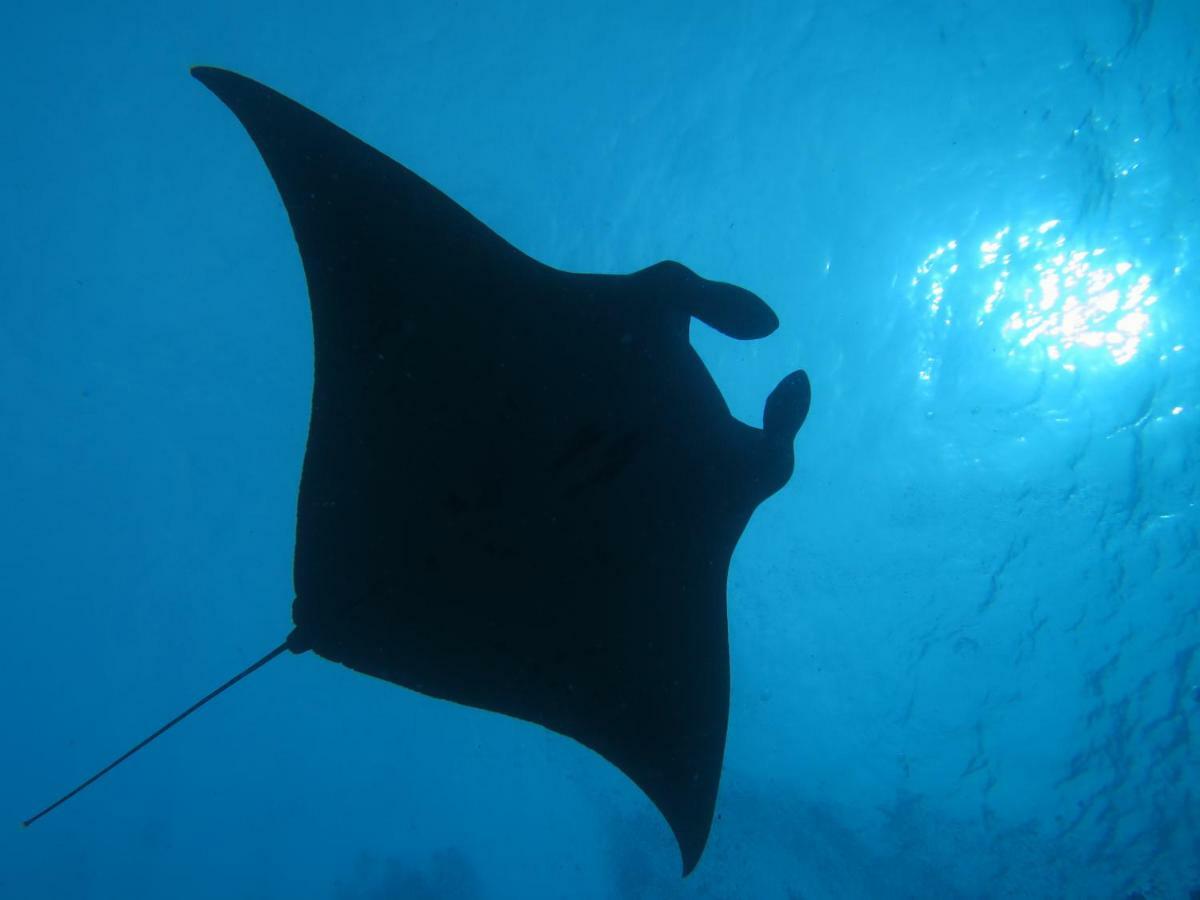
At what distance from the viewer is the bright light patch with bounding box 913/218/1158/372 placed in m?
9.70

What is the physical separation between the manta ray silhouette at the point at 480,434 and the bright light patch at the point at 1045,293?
8051 mm

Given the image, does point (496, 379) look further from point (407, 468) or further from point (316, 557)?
point (316, 557)

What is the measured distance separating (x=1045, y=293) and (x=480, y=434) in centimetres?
1044

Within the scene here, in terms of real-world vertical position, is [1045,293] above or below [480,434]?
above

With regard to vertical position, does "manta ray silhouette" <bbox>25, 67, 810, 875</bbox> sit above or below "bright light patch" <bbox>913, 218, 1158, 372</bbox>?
below

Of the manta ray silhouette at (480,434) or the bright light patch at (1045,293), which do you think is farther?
the bright light patch at (1045,293)

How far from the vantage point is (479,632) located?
10.9 feet

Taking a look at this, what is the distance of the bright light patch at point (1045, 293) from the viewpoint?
9.70 m

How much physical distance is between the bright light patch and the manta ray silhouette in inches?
317

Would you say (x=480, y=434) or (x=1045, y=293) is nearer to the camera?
(x=480, y=434)

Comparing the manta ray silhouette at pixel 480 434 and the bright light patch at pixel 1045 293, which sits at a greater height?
the bright light patch at pixel 1045 293

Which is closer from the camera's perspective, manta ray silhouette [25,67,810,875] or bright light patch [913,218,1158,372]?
manta ray silhouette [25,67,810,875]

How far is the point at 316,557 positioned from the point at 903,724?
1910cm

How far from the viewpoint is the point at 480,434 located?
10.6 ft
